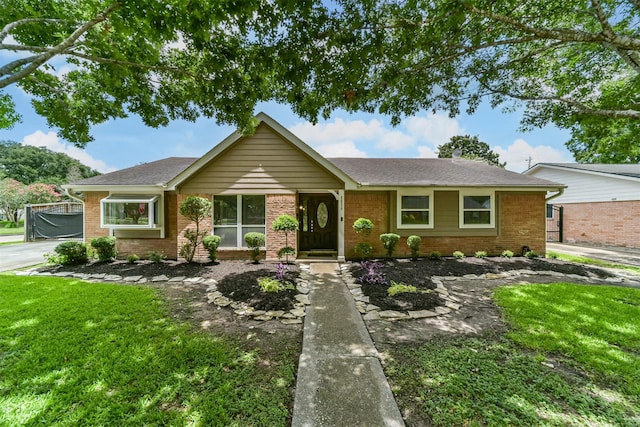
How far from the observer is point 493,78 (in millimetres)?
6746

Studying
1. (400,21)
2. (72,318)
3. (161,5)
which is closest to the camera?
(161,5)

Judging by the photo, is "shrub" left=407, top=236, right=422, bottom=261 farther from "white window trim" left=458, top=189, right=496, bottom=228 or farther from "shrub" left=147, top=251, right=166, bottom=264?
"shrub" left=147, top=251, right=166, bottom=264

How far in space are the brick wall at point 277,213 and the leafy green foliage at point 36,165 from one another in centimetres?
5495

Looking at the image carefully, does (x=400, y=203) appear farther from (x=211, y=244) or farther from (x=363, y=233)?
(x=211, y=244)

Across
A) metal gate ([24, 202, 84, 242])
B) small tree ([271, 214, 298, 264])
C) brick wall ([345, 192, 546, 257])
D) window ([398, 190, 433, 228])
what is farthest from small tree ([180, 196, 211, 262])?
metal gate ([24, 202, 84, 242])

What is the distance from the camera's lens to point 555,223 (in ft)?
51.0

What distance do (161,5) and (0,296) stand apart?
7.14 metres

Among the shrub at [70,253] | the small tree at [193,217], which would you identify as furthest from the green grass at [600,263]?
the shrub at [70,253]

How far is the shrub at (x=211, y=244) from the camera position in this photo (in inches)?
324

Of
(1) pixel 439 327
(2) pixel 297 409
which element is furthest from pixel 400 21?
(2) pixel 297 409

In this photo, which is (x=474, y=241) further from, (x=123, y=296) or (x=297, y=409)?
(x=123, y=296)

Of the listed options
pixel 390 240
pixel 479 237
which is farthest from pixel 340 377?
pixel 479 237

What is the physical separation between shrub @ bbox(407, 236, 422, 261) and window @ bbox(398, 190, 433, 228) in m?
0.77

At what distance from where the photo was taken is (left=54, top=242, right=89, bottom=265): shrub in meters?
8.09
